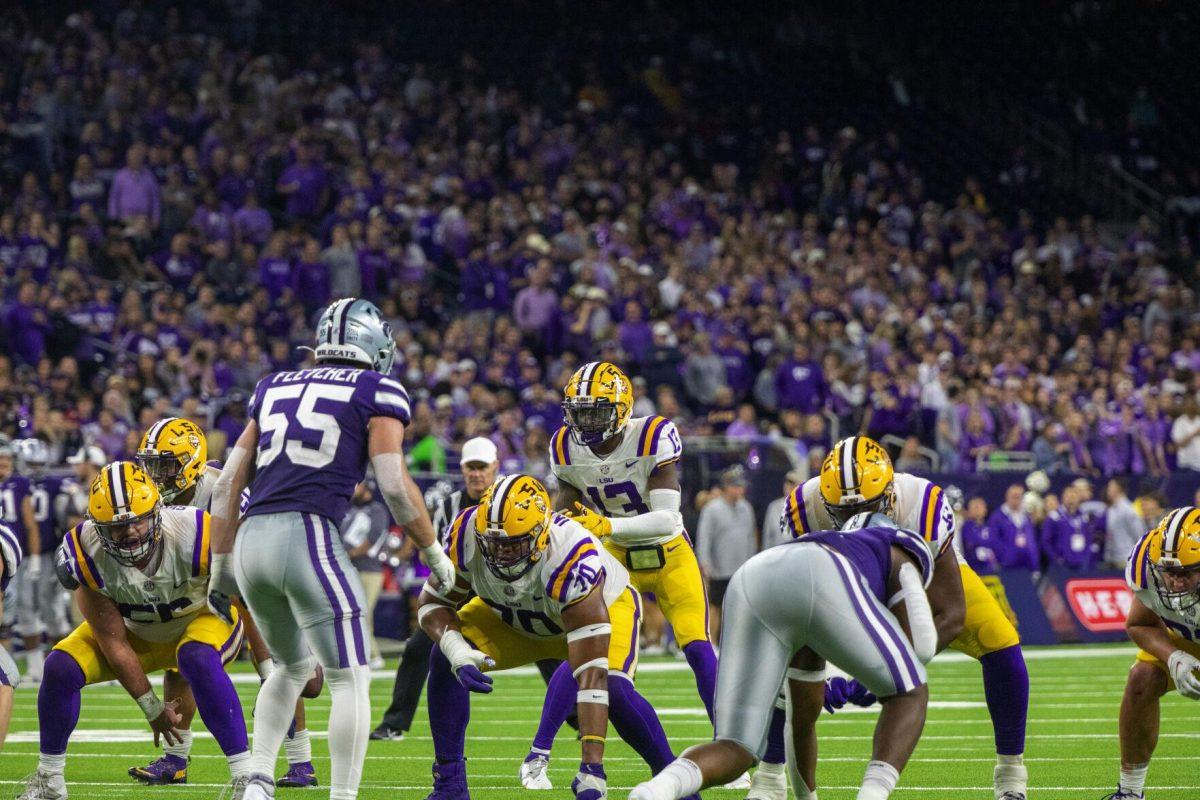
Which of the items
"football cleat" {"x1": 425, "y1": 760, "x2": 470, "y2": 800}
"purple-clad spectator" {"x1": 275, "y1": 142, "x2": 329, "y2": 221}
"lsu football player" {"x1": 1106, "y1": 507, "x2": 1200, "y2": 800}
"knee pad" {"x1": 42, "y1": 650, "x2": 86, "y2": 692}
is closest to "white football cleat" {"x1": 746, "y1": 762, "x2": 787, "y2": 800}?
"football cleat" {"x1": 425, "y1": 760, "x2": 470, "y2": 800}

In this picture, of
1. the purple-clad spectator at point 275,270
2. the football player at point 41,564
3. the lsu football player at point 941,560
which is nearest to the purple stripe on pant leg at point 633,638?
the lsu football player at point 941,560

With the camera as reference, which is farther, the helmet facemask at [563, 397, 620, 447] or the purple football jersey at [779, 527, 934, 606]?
the helmet facemask at [563, 397, 620, 447]

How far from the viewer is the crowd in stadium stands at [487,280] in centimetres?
1744

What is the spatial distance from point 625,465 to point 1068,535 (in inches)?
405

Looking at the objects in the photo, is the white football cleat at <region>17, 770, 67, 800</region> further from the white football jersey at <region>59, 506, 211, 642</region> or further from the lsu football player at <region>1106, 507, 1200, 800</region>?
the lsu football player at <region>1106, 507, 1200, 800</region>

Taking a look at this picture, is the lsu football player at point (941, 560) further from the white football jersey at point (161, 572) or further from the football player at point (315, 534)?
the white football jersey at point (161, 572)

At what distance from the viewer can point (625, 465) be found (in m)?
8.66

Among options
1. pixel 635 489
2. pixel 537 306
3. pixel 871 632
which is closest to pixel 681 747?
pixel 635 489

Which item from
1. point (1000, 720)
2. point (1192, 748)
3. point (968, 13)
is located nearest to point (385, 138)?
point (968, 13)

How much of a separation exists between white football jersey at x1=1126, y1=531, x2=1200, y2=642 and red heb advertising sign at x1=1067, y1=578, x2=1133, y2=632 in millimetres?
10867

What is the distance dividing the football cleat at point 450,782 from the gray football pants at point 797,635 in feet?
5.54

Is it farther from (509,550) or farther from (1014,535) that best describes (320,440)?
(1014,535)

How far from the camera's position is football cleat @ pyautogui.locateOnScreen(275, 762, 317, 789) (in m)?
8.05

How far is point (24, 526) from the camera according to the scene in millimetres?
14336
